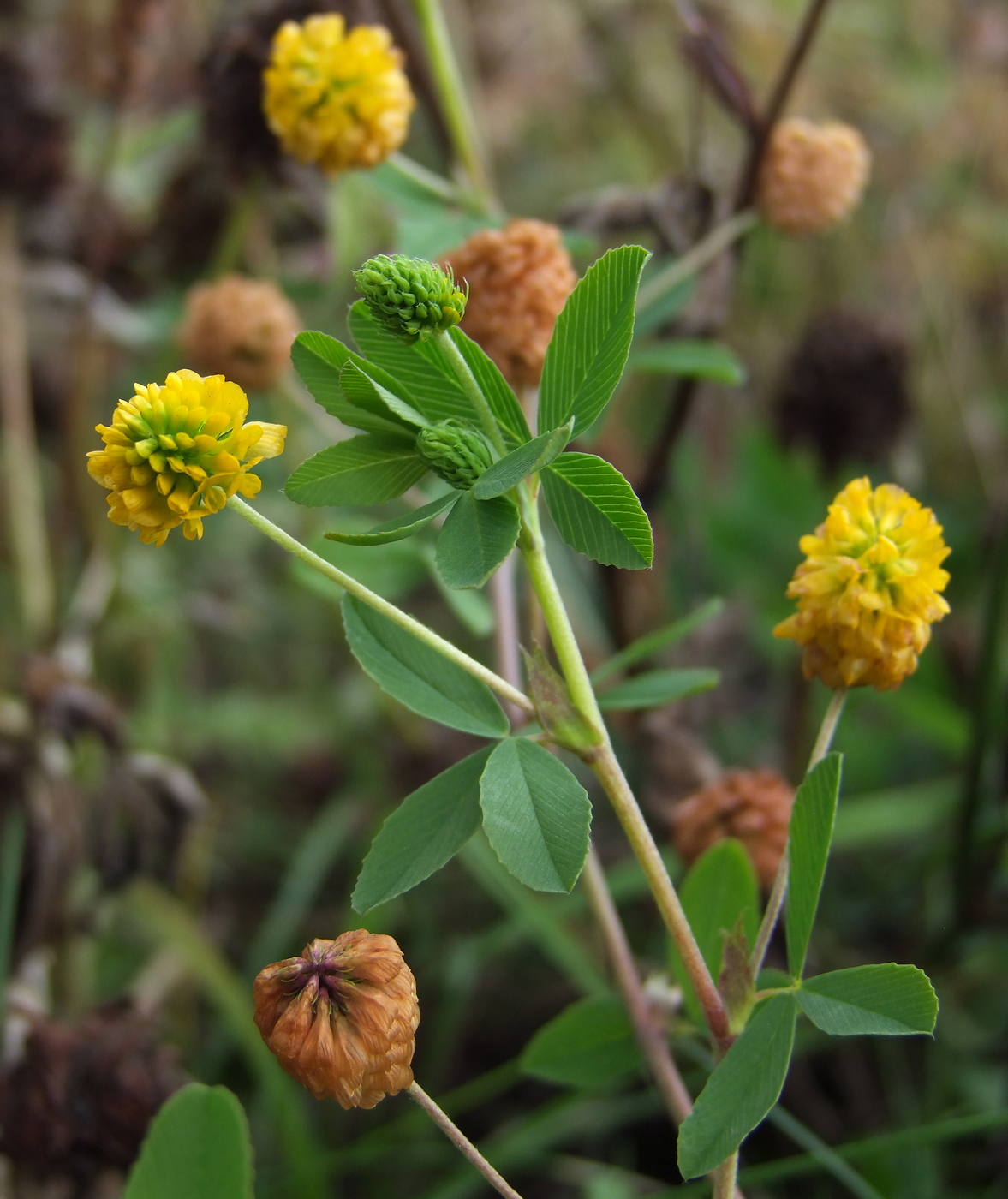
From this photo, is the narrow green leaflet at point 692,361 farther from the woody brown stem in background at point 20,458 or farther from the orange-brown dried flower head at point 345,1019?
the woody brown stem in background at point 20,458

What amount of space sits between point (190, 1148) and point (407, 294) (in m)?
0.47

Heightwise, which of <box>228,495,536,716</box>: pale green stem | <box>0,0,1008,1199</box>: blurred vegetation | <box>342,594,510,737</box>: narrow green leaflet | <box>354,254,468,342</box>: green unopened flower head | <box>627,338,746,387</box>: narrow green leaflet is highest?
<box>354,254,468,342</box>: green unopened flower head

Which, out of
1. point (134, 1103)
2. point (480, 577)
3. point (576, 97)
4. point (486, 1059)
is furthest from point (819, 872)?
point (576, 97)

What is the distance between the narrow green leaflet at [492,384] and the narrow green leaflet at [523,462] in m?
0.08

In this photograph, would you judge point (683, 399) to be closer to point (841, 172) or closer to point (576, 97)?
point (841, 172)

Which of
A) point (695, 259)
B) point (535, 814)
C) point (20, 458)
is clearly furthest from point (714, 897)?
point (20, 458)

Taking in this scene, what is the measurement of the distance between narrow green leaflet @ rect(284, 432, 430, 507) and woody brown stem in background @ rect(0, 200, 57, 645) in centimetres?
96

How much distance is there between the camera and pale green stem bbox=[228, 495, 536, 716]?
0.47m

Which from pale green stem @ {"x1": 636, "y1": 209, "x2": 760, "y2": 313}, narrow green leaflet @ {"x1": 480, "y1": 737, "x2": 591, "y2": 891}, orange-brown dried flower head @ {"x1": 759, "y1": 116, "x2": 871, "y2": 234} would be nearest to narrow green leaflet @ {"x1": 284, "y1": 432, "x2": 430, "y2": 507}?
narrow green leaflet @ {"x1": 480, "y1": 737, "x2": 591, "y2": 891}

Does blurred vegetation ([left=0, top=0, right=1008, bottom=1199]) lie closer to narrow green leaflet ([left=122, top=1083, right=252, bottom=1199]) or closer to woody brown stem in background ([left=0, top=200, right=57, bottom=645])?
woody brown stem in background ([left=0, top=200, right=57, bottom=645])

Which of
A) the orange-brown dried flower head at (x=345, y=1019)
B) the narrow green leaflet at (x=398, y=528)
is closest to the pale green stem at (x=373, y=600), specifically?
the narrow green leaflet at (x=398, y=528)

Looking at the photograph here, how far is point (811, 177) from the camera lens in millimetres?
1017

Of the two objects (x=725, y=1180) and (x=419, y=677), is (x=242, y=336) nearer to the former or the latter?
(x=419, y=677)

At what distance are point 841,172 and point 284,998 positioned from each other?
0.89m
